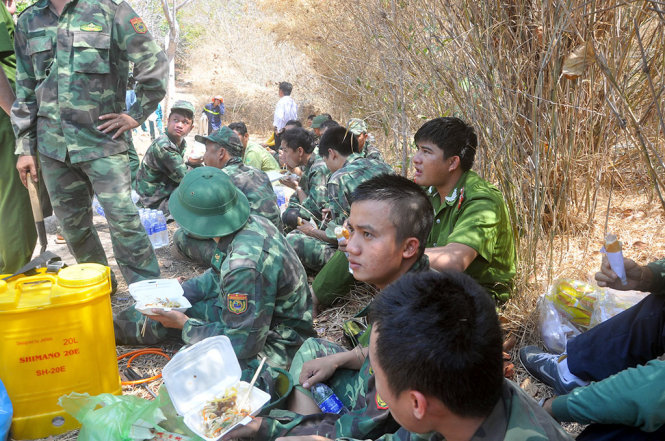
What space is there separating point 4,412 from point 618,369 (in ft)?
8.25

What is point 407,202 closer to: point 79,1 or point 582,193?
point 582,193

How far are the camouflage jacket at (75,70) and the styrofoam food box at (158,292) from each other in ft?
3.19

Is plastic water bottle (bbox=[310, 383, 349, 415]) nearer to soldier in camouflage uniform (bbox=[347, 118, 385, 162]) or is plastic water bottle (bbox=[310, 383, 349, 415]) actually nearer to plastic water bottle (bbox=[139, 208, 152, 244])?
soldier in camouflage uniform (bbox=[347, 118, 385, 162])

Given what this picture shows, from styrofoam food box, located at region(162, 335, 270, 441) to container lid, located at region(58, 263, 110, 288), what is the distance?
2.01 ft

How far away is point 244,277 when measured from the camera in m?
2.41

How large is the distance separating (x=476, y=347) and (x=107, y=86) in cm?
308

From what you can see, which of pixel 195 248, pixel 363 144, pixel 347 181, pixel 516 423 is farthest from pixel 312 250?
pixel 516 423

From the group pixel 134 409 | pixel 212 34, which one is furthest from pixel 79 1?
pixel 212 34

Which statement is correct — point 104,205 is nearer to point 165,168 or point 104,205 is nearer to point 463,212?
point 463,212

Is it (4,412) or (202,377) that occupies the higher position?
(202,377)

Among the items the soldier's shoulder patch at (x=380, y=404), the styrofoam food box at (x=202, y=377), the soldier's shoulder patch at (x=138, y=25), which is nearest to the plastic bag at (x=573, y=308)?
the soldier's shoulder patch at (x=380, y=404)

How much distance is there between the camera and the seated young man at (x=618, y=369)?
63.9 inches

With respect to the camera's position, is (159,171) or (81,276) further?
(159,171)

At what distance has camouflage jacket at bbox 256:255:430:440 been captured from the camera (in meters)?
1.79
